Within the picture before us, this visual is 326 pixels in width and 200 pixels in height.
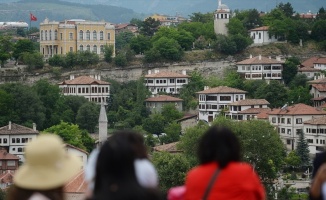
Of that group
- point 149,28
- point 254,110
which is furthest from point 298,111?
point 149,28

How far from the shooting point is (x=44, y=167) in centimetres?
606

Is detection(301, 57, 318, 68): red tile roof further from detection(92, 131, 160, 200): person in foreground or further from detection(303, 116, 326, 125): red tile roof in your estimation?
detection(92, 131, 160, 200): person in foreground

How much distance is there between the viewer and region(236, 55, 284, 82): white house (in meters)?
67.9

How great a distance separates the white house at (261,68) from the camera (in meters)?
67.9

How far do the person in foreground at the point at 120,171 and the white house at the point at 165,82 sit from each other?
6222 centimetres

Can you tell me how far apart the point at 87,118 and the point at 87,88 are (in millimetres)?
8622

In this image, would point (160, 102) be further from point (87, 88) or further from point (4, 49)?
point (4, 49)

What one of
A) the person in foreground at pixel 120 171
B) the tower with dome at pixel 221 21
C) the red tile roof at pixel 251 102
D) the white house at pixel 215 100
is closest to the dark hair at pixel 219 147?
the person in foreground at pixel 120 171

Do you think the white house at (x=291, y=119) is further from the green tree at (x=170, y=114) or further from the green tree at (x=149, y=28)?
the green tree at (x=149, y=28)

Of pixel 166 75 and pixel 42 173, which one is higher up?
pixel 166 75

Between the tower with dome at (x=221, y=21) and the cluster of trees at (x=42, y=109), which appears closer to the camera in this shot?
the cluster of trees at (x=42, y=109)

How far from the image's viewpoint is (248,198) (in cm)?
621

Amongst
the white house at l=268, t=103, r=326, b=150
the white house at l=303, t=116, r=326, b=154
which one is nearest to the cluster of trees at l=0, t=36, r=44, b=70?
the white house at l=268, t=103, r=326, b=150

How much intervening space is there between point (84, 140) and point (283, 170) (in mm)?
10644
